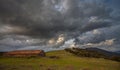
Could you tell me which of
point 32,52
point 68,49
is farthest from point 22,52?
point 68,49

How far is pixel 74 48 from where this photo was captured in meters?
127

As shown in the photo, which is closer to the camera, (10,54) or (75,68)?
(75,68)

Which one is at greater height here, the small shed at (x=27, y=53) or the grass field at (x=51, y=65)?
the small shed at (x=27, y=53)

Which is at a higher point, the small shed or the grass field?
the small shed

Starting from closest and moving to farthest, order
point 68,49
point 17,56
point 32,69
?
point 32,69, point 17,56, point 68,49

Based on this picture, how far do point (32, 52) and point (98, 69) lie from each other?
39683mm

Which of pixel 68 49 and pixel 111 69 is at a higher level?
pixel 68 49

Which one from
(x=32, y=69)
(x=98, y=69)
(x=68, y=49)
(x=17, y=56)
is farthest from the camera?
(x=68, y=49)

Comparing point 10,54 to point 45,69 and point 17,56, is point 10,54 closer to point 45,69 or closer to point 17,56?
point 17,56

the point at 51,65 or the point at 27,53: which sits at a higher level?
the point at 27,53

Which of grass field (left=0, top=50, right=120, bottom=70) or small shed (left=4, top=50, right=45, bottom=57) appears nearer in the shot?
grass field (left=0, top=50, right=120, bottom=70)

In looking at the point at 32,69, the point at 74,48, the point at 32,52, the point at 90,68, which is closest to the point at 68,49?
the point at 74,48

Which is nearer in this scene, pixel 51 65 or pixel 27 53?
pixel 51 65

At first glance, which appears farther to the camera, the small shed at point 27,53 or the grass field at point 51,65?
the small shed at point 27,53
